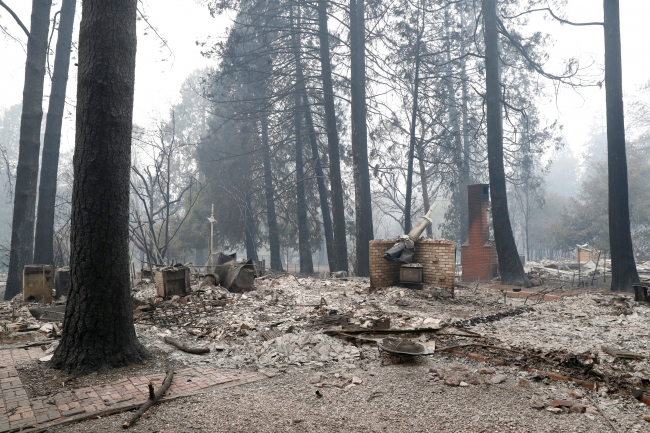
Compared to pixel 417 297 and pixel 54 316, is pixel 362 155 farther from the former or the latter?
pixel 54 316

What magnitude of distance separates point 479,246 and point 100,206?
45.6ft

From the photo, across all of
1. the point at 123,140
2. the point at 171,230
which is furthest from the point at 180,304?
the point at 171,230

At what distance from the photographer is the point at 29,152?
37.7 ft

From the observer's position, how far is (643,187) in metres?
32.9

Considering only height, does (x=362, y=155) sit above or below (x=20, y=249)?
above

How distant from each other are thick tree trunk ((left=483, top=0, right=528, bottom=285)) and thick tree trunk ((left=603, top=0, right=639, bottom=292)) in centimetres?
270

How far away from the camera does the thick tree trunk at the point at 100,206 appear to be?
4.66 metres

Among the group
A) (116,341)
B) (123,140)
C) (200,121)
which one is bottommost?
(116,341)

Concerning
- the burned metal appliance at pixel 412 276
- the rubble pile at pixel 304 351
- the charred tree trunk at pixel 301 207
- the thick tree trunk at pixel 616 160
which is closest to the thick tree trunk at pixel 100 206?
the rubble pile at pixel 304 351

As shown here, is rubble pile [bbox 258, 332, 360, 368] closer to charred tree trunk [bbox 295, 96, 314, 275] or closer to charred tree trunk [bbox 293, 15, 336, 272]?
charred tree trunk [bbox 293, 15, 336, 272]

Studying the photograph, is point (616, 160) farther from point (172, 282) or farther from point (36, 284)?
point (36, 284)

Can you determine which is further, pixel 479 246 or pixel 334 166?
pixel 334 166

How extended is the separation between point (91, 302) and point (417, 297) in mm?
6878

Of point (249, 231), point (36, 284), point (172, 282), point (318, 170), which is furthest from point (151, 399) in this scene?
point (249, 231)
